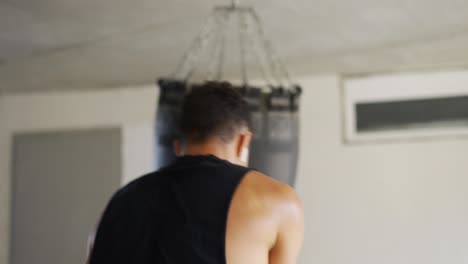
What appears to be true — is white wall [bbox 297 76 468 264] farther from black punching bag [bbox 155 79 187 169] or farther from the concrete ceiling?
black punching bag [bbox 155 79 187 169]

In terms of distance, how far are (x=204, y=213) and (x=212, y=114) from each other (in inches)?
10.2

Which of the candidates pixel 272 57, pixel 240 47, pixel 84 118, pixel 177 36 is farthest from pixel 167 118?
pixel 84 118

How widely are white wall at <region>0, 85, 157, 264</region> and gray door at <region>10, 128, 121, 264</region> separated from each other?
59mm

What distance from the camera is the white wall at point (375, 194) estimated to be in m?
3.31

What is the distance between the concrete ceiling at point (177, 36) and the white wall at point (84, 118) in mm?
128

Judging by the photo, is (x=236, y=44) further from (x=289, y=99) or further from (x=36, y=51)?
(x=36, y=51)

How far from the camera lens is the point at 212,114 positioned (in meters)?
1.36

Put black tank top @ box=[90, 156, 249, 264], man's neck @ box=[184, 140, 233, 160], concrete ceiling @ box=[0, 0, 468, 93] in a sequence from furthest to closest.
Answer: concrete ceiling @ box=[0, 0, 468, 93] → man's neck @ box=[184, 140, 233, 160] → black tank top @ box=[90, 156, 249, 264]

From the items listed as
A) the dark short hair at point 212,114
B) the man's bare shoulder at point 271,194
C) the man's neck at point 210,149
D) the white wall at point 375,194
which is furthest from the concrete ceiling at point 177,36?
the man's bare shoulder at point 271,194

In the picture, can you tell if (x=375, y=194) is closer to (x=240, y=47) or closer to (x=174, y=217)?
(x=240, y=47)

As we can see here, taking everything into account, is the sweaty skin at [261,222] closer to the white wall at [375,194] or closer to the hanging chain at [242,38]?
the hanging chain at [242,38]

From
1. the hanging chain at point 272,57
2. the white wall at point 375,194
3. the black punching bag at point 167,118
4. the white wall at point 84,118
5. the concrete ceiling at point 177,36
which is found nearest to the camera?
the black punching bag at point 167,118

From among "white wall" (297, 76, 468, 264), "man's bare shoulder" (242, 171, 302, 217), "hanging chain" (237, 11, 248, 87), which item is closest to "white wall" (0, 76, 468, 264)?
"white wall" (297, 76, 468, 264)

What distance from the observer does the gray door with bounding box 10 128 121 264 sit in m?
3.77
